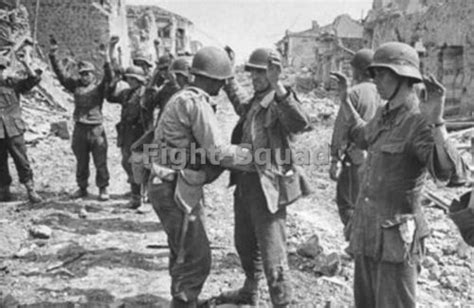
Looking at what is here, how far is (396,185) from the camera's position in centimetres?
281

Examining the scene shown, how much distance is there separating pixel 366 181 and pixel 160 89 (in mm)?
3760

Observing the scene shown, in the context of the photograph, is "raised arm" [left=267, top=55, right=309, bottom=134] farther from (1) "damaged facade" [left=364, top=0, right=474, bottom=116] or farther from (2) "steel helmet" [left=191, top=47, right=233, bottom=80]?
(1) "damaged facade" [left=364, top=0, right=474, bottom=116]

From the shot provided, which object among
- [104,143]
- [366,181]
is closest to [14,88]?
[104,143]

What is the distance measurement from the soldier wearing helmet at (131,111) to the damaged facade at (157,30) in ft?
52.2

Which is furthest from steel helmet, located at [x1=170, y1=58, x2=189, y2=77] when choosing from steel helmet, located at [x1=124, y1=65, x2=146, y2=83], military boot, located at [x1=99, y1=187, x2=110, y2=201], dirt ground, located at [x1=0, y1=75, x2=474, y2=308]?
military boot, located at [x1=99, y1=187, x2=110, y2=201]

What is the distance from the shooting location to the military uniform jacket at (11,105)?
6633 mm

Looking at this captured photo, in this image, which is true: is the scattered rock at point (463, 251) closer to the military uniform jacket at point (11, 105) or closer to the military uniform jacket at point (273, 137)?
the military uniform jacket at point (273, 137)

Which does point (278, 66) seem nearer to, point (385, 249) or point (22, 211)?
point (385, 249)

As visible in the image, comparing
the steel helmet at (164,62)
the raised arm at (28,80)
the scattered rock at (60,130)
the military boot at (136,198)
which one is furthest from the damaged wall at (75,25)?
the steel helmet at (164,62)

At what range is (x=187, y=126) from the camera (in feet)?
11.4

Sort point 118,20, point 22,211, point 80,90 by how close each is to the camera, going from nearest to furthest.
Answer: point 22,211 → point 80,90 → point 118,20

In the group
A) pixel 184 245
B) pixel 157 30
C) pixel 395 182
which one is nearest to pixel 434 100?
pixel 395 182

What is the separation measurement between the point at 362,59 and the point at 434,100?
240 centimetres

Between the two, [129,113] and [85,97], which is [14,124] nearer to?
[85,97]
